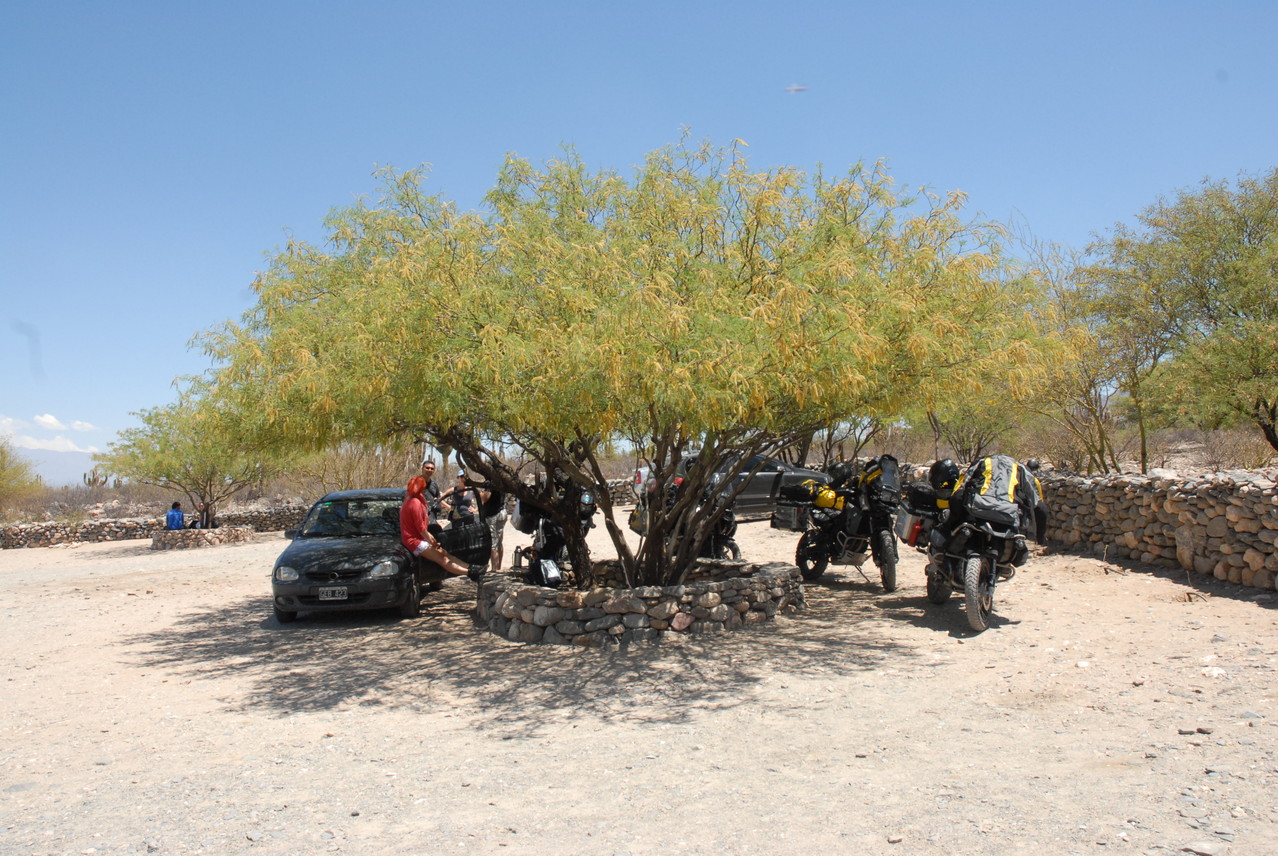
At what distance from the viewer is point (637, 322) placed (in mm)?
6445

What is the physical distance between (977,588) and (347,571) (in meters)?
6.70

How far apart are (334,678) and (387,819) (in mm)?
3517

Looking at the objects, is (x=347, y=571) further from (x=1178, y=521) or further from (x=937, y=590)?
(x=1178, y=521)

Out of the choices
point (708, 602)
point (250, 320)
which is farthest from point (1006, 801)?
point (250, 320)

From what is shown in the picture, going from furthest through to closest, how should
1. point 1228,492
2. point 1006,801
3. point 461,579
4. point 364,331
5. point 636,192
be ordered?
point 461,579
point 1228,492
point 636,192
point 364,331
point 1006,801

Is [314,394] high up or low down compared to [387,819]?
up

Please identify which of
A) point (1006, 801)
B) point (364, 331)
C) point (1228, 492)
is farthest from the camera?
point (1228, 492)

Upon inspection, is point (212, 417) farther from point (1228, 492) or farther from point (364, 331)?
point (1228, 492)

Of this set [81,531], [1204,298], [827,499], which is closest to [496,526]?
[827,499]

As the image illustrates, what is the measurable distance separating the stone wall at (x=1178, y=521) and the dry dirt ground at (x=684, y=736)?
1.34 ft

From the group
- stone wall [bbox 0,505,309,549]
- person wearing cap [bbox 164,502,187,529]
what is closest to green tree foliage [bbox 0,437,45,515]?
stone wall [bbox 0,505,309,549]

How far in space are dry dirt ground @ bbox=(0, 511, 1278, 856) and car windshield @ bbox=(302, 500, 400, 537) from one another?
1387 mm

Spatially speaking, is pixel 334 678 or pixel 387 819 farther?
pixel 334 678

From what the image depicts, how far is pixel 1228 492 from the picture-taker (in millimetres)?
9078
